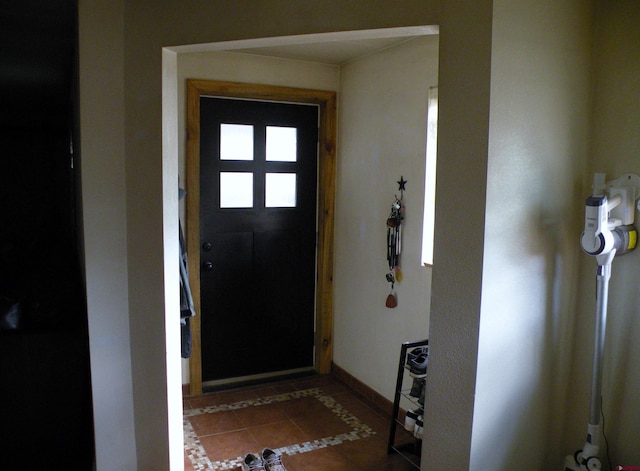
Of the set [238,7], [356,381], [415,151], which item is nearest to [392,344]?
[356,381]

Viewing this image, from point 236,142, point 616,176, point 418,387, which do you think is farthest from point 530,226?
point 236,142

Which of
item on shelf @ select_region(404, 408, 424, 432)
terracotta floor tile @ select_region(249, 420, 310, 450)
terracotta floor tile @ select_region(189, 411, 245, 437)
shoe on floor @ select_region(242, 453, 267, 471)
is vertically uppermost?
item on shelf @ select_region(404, 408, 424, 432)

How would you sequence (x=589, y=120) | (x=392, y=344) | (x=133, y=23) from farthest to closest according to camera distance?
(x=392, y=344) → (x=133, y=23) → (x=589, y=120)

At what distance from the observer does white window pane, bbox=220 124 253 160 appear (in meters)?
3.70

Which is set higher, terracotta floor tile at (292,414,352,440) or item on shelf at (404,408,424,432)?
item on shelf at (404,408,424,432)

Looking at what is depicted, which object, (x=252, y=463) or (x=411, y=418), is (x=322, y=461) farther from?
(x=411, y=418)

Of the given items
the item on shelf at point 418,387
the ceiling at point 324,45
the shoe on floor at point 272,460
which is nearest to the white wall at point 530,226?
the ceiling at point 324,45

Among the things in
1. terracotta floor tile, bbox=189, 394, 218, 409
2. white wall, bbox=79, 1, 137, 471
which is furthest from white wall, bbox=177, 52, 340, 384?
white wall, bbox=79, 1, 137, 471

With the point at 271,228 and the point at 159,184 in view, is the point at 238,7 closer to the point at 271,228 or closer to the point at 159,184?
the point at 159,184

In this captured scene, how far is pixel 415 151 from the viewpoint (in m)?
3.10

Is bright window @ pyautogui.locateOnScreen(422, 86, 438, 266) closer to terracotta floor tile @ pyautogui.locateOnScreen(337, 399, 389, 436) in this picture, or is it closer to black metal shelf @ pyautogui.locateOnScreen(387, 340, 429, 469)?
black metal shelf @ pyautogui.locateOnScreen(387, 340, 429, 469)

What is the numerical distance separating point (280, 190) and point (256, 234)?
0.38 metres

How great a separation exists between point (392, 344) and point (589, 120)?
190 cm

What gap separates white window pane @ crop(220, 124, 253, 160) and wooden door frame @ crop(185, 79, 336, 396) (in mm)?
210
